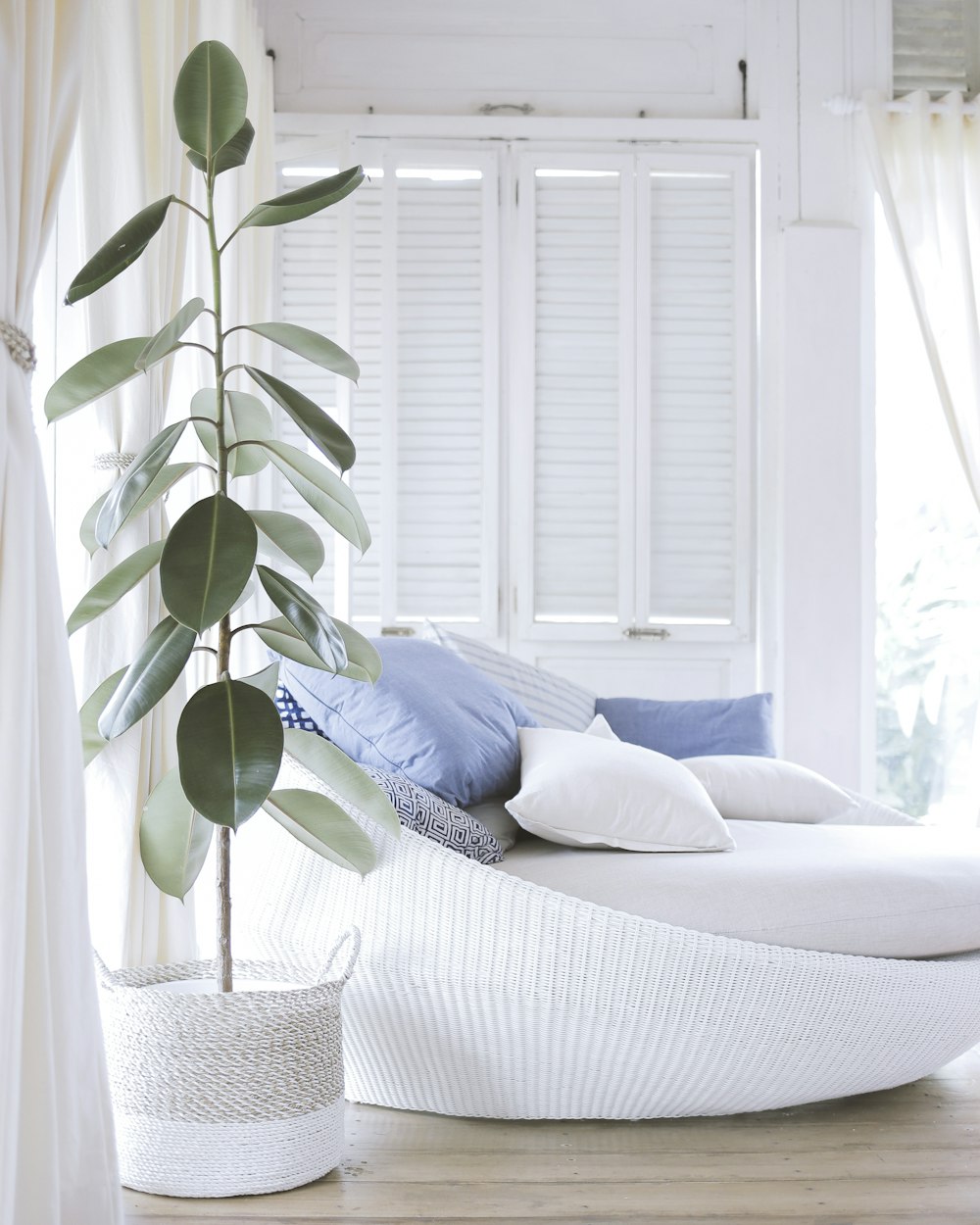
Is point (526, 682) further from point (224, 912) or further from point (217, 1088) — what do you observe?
point (217, 1088)

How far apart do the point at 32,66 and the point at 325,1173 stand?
5.07 feet

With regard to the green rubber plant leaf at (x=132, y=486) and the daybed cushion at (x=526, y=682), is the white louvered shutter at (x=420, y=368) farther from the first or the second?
the green rubber plant leaf at (x=132, y=486)

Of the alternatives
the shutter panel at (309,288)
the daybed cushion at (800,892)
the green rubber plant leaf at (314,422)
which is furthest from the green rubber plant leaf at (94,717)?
the shutter panel at (309,288)

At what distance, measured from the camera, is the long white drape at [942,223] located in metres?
3.69

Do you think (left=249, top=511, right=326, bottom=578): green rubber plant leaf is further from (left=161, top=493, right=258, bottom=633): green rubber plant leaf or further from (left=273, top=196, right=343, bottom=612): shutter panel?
(left=273, top=196, right=343, bottom=612): shutter panel

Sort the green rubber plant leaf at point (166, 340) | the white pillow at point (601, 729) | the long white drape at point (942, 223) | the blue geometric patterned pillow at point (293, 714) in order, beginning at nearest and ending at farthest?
1. the green rubber plant leaf at point (166, 340)
2. the blue geometric patterned pillow at point (293, 714)
3. the white pillow at point (601, 729)
4. the long white drape at point (942, 223)

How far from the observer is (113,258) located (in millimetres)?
1647

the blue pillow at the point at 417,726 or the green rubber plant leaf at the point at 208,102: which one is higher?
the green rubber plant leaf at the point at 208,102

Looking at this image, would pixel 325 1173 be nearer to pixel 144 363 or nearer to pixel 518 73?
pixel 144 363

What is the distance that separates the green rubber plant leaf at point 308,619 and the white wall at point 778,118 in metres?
2.25

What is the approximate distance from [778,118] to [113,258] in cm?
274

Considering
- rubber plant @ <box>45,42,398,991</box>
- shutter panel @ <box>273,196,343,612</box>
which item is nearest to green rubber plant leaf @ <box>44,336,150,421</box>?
rubber plant @ <box>45,42,398,991</box>

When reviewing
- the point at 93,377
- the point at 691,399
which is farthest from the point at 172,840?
the point at 691,399

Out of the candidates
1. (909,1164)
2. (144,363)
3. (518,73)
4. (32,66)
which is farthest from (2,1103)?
(518,73)
